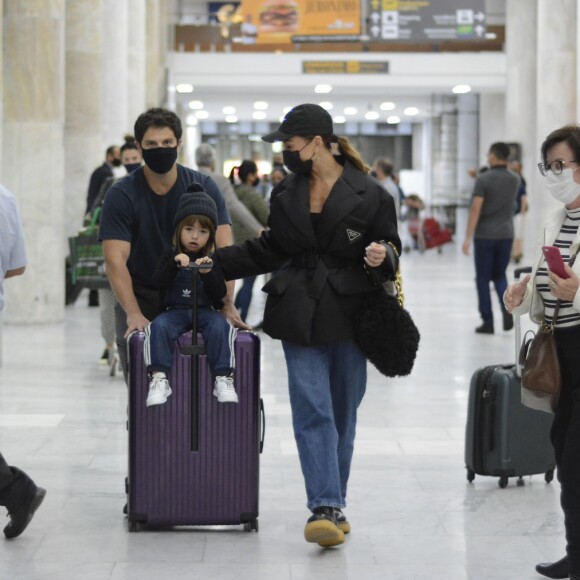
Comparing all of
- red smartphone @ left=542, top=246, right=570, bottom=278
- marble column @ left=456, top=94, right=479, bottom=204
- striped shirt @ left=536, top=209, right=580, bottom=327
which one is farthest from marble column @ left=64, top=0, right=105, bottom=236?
marble column @ left=456, top=94, right=479, bottom=204

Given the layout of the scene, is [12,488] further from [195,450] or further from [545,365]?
[545,365]

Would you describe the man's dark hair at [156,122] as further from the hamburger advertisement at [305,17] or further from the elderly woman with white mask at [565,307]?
the hamburger advertisement at [305,17]

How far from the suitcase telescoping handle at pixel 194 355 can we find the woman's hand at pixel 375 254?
2.09 feet

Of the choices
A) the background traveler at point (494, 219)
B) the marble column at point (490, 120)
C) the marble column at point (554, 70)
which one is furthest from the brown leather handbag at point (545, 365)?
the marble column at point (490, 120)

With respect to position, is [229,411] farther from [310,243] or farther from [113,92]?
[113,92]

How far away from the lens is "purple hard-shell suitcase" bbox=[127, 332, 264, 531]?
18.6ft

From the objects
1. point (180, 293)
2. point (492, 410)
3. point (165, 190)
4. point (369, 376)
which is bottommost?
point (369, 376)

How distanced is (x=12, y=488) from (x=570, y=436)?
2187 millimetres

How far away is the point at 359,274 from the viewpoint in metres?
5.60

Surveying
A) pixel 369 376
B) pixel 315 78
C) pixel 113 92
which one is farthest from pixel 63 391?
pixel 315 78

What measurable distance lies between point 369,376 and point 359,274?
18.5ft

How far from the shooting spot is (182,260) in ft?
18.1

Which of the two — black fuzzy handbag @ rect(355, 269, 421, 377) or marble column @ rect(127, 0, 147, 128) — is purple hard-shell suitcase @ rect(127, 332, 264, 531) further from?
marble column @ rect(127, 0, 147, 128)

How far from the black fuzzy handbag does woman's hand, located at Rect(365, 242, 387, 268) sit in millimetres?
225
